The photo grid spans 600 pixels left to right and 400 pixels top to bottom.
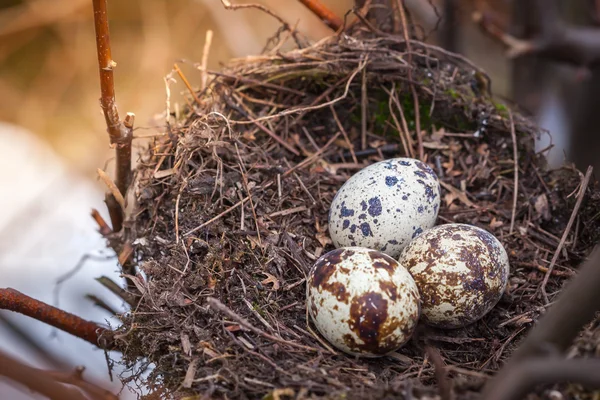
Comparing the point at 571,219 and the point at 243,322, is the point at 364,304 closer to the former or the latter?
the point at 243,322

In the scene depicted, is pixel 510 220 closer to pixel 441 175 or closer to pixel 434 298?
pixel 441 175

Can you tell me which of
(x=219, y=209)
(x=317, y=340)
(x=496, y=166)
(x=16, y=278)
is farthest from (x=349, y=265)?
(x=16, y=278)

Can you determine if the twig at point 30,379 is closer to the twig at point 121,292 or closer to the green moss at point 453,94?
the twig at point 121,292

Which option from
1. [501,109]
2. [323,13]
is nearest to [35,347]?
[323,13]

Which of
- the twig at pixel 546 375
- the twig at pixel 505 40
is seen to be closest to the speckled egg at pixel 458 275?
the twig at pixel 546 375

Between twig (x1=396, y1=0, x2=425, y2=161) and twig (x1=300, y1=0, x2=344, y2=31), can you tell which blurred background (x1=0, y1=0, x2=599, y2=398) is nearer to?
twig (x1=396, y1=0, x2=425, y2=161)

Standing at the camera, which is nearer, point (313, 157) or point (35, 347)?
point (35, 347)
